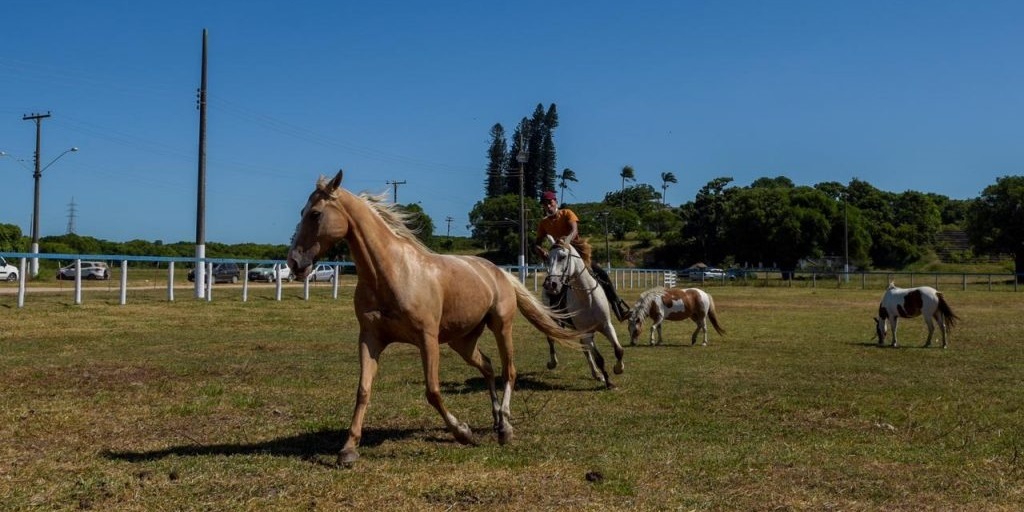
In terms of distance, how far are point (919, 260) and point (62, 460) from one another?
104 metres

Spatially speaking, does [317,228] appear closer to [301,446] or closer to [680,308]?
[301,446]

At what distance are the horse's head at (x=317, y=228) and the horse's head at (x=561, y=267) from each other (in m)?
3.83

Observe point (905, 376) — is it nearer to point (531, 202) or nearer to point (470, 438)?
point (470, 438)

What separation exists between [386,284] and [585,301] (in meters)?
5.00

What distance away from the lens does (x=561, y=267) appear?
10.3m

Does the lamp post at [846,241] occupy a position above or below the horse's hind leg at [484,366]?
above

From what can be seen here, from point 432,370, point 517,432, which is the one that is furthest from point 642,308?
point 432,370

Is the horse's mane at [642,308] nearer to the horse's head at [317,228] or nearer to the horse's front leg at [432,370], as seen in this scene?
the horse's front leg at [432,370]

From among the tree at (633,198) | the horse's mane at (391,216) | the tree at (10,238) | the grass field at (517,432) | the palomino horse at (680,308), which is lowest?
the grass field at (517,432)

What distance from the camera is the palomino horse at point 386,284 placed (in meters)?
6.49

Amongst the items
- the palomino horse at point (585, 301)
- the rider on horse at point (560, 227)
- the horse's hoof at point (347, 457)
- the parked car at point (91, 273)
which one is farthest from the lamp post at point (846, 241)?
the horse's hoof at point (347, 457)

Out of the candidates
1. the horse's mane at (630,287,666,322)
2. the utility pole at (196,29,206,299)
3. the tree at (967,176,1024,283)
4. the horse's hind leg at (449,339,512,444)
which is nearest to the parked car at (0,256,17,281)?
the utility pole at (196,29,206,299)

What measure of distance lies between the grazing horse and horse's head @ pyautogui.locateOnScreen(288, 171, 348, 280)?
1408 centimetres

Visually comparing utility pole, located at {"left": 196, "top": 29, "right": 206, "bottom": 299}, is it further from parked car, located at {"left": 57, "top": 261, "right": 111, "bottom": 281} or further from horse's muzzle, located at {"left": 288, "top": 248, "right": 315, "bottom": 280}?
horse's muzzle, located at {"left": 288, "top": 248, "right": 315, "bottom": 280}
